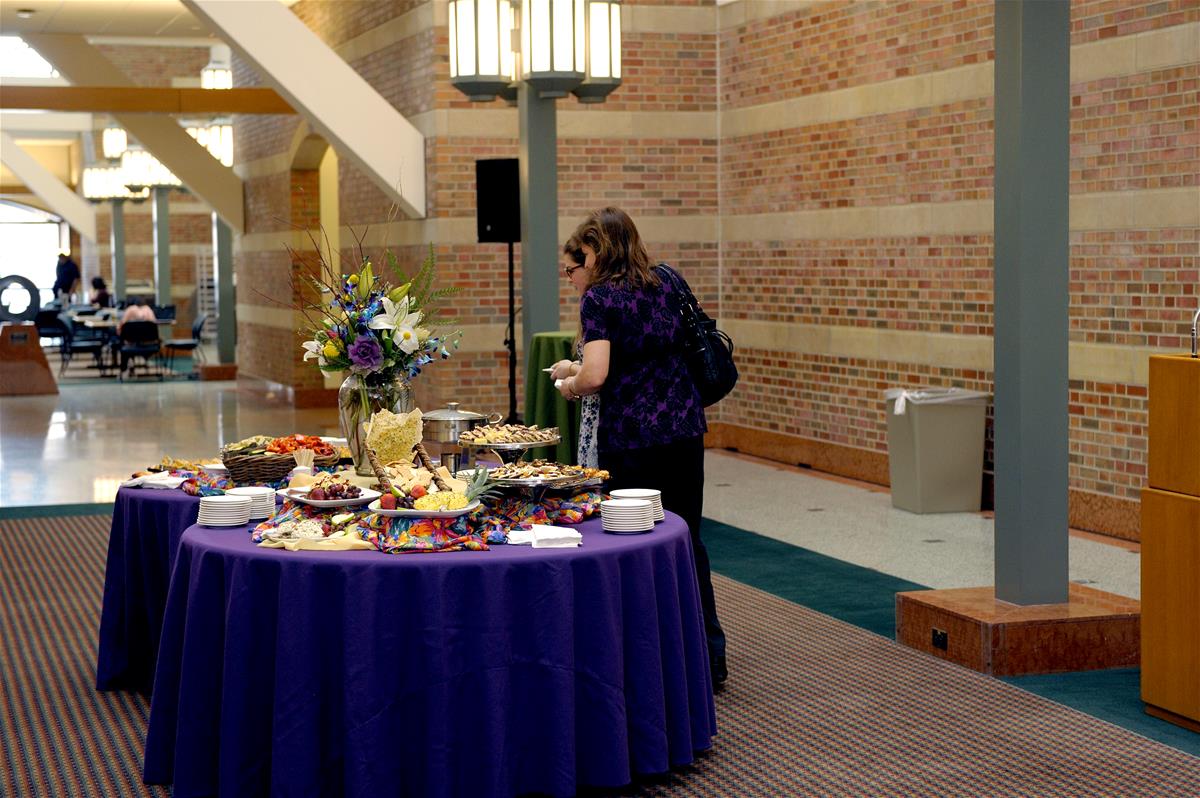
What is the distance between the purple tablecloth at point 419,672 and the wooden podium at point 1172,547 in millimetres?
1703

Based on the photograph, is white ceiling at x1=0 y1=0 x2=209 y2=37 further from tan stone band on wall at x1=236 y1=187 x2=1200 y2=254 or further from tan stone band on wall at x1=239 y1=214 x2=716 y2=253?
tan stone band on wall at x1=239 y1=214 x2=716 y2=253

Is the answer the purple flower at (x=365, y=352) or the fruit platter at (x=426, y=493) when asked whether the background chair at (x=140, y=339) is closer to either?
the purple flower at (x=365, y=352)

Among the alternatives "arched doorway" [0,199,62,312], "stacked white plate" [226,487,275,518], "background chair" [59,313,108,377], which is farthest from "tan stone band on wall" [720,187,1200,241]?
"arched doorway" [0,199,62,312]

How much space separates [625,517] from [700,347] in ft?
3.05

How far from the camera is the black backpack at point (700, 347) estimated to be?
484cm

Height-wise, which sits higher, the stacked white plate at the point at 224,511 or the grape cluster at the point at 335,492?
the grape cluster at the point at 335,492

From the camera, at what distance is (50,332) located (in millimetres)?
22297

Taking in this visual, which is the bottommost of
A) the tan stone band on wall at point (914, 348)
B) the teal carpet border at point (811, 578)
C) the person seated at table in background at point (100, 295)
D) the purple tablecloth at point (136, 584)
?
the teal carpet border at point (811, 578)

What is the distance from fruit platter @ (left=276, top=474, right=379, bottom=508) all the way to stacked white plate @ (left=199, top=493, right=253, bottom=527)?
0.14 meters

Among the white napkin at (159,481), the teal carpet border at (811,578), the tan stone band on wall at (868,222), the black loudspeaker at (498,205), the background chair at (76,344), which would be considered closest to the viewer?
the white napkin at (159,481)

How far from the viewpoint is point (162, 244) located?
76.0ft

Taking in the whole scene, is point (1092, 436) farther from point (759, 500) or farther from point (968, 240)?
point (759, 500)

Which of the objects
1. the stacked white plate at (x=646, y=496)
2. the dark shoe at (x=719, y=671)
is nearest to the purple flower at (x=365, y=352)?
the stacked white plate at (x=646, y=496)

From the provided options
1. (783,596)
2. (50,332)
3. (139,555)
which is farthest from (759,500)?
(50,332)
